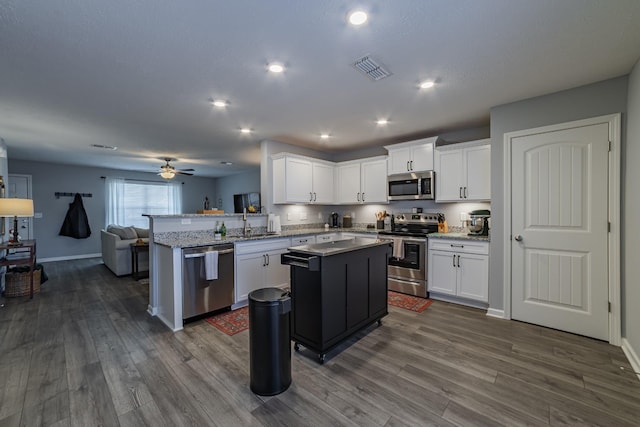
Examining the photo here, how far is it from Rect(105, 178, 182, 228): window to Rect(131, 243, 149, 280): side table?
3483 millimetres

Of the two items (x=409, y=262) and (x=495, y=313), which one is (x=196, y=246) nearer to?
(x=409, y=262)

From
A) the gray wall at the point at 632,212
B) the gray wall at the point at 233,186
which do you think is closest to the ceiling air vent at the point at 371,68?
the gray wall at the point at 632,212

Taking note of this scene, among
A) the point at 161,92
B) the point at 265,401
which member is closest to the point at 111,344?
the point at 265,401

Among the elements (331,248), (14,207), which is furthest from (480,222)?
(14,207)

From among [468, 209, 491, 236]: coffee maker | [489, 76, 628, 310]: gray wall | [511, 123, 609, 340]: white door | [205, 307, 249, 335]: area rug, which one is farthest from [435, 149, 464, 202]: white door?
[205, 307, 249, 335]: area rug

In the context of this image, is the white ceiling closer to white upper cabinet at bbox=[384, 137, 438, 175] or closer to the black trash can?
white upper cabinet at bbox=[384, 137, 438, 175]

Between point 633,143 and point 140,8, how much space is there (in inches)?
156

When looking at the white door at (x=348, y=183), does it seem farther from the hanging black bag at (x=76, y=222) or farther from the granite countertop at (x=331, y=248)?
the hanging black bag at (x=76, y=222)

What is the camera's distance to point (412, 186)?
175 inches

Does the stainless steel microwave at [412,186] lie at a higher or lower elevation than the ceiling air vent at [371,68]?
lower

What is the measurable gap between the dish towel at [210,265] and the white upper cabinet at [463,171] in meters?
3.27

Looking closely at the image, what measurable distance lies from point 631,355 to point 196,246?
13.9 ft

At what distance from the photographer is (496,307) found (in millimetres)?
3355

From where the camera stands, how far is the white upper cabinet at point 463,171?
12.3 feet
